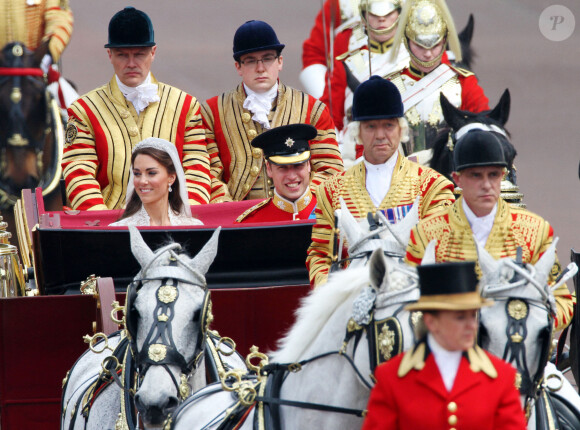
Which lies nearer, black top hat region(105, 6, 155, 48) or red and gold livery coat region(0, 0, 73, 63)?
black top hat region(105, 6, 155, 48)

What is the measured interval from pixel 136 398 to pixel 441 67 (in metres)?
4.08

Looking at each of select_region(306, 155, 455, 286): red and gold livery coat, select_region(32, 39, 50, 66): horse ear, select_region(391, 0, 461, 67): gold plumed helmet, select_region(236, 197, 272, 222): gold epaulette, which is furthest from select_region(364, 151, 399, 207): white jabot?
select_region(32, 39, 50, 66): horse ear

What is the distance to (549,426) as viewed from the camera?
11.8 ft

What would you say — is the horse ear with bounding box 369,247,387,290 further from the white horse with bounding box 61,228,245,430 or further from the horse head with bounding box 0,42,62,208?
the horse head with bounding box 0,42,62,208

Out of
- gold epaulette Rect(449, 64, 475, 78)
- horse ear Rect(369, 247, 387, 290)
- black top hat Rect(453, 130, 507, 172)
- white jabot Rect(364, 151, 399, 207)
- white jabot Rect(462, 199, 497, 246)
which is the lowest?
horse ear Rect(369, 247, 387, 290)

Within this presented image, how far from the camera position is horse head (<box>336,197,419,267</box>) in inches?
146

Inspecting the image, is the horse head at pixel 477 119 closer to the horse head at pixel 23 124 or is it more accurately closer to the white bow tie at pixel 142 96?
the white bow tie at pixel 142 96

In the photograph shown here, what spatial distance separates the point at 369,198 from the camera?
4.51 meters

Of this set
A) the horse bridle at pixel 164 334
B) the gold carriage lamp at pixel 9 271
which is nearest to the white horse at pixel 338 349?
the horse bridle at pixel 164 334

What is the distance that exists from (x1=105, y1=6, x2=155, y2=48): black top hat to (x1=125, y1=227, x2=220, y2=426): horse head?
70.4 inches

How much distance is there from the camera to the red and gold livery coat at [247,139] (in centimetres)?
597

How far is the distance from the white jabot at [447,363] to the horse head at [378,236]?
0.92 m

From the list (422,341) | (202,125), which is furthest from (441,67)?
(422,341)

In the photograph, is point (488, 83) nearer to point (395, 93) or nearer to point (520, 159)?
point (520, 159)
